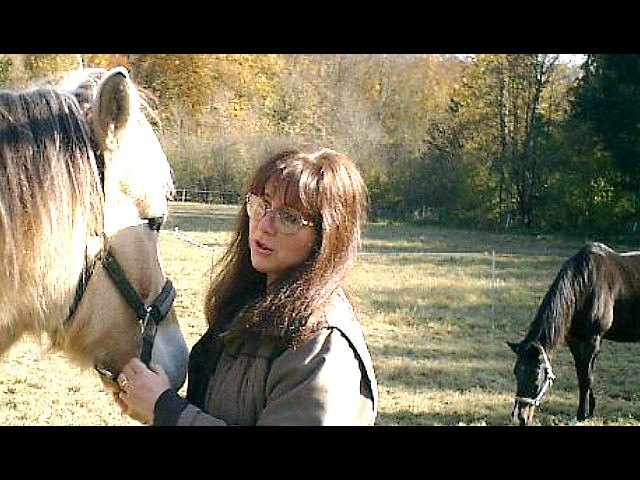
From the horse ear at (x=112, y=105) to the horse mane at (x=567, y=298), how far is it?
4.79 metres

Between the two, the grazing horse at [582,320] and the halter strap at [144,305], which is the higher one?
the halter strap at [144,305]

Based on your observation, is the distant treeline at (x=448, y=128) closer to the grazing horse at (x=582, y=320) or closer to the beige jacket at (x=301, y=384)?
the grazing horse at (x=582, y=320)

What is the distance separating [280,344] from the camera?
56.9 inches

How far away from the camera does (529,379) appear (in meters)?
5.58

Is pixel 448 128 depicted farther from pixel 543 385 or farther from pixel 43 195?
pixel 43 195

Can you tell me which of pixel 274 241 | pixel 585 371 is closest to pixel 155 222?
pixel 274 241

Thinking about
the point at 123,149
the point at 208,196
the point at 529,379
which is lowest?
the point at 529,379

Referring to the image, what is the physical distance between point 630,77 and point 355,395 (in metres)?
17.6

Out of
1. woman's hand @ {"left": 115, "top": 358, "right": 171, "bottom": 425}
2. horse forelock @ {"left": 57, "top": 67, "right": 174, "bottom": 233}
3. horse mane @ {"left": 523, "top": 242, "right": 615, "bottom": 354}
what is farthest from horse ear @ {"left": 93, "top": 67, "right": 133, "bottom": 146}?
horse mane @ {"left": 523, "top": 242, "right": 615, "bottom": 354}

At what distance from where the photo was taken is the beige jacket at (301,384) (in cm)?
137

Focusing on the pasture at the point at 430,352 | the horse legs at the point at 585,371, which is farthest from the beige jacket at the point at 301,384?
the horse legs at the point at 585,371

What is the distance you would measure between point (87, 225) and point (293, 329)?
612mm

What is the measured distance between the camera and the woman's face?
1.52 metres

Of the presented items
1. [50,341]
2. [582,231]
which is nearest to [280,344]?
[50,341]
